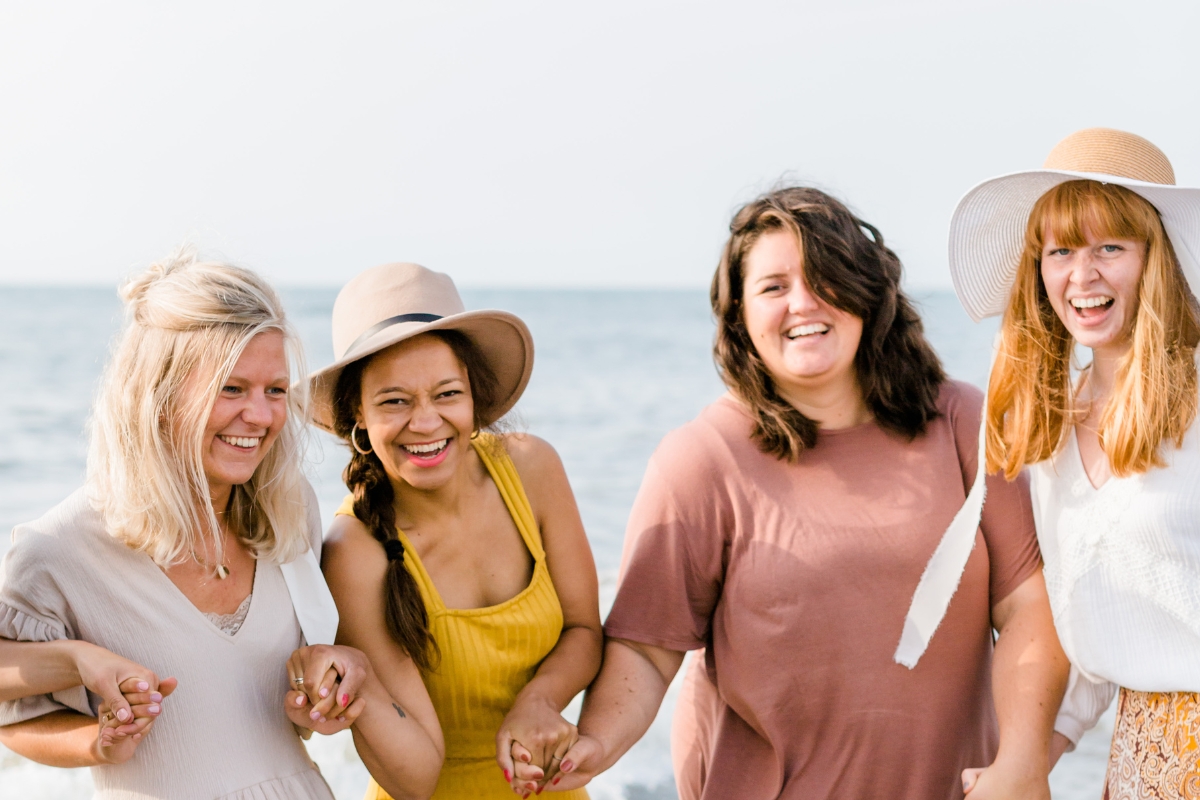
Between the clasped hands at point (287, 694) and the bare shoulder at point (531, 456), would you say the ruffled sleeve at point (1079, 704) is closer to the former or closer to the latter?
the bare shoulder at point (531, 456)

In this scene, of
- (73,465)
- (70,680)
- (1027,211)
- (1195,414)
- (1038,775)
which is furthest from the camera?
(73,465)

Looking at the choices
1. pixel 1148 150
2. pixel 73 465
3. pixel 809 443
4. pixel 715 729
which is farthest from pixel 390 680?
pixel 73 465

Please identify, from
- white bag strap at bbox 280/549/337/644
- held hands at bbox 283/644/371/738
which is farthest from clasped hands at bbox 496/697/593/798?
white bag strap at bbox 280/549/337/644

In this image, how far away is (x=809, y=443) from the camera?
2.83 metres

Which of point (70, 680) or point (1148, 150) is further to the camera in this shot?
point (1148, 150)

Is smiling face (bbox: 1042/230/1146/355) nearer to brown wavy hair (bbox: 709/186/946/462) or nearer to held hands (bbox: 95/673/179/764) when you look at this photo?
Result: brown wavy hair (bbox: 709/186/946/462)

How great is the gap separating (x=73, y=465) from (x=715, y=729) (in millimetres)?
11257

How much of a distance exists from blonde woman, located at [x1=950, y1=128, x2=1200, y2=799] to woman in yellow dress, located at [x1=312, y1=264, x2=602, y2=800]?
121 cm

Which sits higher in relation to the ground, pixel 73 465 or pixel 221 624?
pixel 221 624

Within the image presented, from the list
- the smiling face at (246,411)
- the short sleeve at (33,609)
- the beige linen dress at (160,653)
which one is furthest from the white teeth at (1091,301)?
the short sleeve at (33,609)

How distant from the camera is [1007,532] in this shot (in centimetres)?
278

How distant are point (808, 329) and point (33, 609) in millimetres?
1881

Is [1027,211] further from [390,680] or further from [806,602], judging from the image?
[390,680]

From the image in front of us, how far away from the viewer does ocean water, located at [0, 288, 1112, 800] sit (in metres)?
5.45
